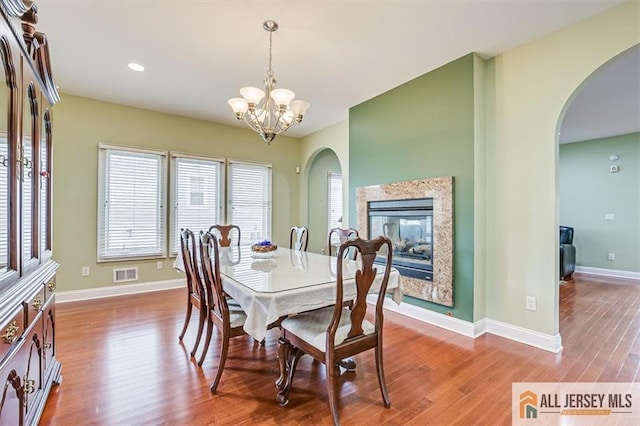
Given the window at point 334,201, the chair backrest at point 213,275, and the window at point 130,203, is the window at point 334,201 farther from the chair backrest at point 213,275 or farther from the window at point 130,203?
the chair backrest at point 213,275

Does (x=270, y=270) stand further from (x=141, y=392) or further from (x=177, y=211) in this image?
(x=177, y=211)

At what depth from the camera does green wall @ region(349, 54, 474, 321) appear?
306 centimetres

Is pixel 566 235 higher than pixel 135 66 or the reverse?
the reverse

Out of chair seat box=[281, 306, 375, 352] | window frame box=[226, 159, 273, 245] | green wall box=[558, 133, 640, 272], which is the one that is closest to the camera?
chair seat box=[281, 306, 375, 352]

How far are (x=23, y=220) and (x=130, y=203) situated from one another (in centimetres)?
336

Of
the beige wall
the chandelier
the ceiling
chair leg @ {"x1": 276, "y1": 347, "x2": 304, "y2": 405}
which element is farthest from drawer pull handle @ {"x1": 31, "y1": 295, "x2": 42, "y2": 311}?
the beige wall

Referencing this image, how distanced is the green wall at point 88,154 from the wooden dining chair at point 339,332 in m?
3.64

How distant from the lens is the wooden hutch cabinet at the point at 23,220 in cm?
125

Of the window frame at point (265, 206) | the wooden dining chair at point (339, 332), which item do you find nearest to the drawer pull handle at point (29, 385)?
the wooden dining chair at point (339, 332)

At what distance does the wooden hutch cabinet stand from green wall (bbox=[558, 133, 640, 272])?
834 cm

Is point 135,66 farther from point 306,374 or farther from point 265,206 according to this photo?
point 306,374

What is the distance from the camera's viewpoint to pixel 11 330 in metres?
1.20

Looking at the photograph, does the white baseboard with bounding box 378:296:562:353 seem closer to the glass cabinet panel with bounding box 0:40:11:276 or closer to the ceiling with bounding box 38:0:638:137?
the ceiling with bounding box 38:0:638:137

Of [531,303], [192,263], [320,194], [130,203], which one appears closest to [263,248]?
[192,263]
